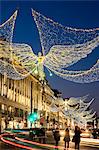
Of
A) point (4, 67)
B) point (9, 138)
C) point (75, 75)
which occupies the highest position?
point (4, 67)

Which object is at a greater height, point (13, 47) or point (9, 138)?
point (13, 47)

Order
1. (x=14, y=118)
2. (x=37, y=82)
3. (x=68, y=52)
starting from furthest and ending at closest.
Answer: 1. (x=37, y=82)
2. (x=14, y=118)
3. (x=68, y=52)

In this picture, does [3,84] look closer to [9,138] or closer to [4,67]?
[4,67]

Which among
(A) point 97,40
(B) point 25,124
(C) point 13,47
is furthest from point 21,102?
(A) point 97,40

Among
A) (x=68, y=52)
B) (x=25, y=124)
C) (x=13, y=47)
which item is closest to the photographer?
(x=68, y=52)

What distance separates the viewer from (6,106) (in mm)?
65750

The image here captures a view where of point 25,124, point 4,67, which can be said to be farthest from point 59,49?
point 25,124

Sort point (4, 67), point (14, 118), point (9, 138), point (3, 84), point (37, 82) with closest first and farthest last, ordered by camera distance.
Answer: point (9, 138) → point (4, 67) → point (3, 84) → point (14, 118) → point (37, 82)

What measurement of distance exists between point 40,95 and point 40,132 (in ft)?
239

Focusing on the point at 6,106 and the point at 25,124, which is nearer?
the point at 6,106

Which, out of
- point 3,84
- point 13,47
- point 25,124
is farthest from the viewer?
point 25,124

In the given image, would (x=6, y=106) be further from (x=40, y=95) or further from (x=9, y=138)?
(x=40, y=95)

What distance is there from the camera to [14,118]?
228ft

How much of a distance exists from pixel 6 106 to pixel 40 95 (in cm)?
4086
